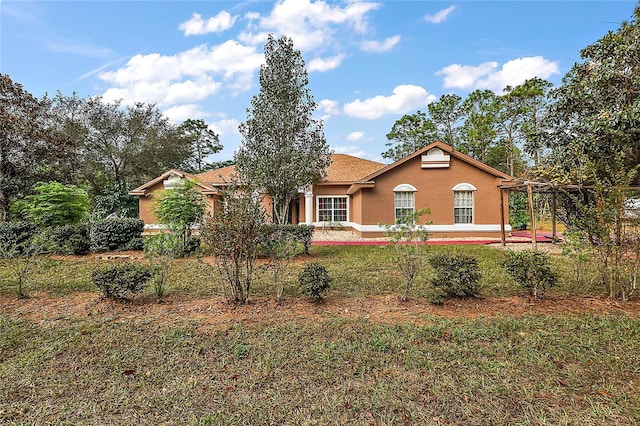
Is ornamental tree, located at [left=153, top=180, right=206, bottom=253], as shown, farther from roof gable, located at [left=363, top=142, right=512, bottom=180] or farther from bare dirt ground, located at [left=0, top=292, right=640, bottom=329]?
roof gable, located at [left=363, top=142, right=512, bottom=180]

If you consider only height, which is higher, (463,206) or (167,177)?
(167,177)

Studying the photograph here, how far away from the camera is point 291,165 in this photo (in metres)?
13.7

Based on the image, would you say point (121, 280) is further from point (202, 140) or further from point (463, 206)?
point (202, 140)

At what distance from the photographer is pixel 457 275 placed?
5281mm

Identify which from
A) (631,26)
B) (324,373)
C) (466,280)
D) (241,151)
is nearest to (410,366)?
(324,373)

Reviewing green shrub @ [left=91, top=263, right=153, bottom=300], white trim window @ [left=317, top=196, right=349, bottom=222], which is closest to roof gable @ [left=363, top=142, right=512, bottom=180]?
white trim window @ [left=317, top=196, right=349, bottom=222]

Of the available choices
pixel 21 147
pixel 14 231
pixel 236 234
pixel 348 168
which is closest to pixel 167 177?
pixel 21 147

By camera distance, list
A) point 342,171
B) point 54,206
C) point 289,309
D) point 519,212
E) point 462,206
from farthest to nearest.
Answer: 1. point 519,212
2. point 342,171
3. point 462,206
4. point 54,206
5. point 289,309

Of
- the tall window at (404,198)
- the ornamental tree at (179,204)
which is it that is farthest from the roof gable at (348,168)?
the ornamental tree at (179,204)

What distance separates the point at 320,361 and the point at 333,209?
1633cm

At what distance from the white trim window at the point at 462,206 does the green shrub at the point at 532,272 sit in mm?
11710

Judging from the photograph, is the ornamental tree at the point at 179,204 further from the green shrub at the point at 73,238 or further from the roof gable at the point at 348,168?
the roof gable at the point at 348,168

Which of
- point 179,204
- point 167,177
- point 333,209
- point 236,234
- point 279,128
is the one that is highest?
point 279,128

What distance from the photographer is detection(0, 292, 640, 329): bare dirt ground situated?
4.78 meters
